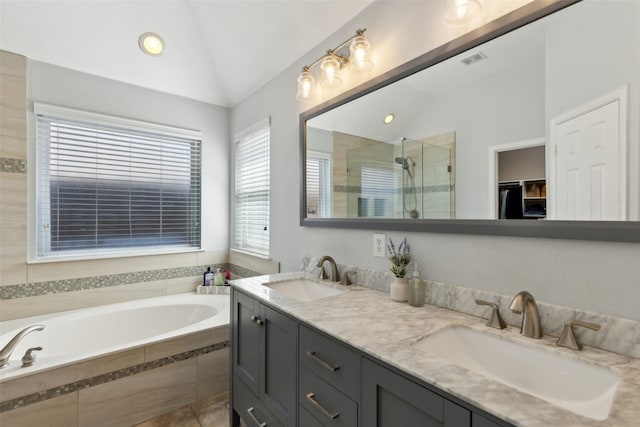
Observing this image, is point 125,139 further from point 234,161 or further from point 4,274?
point 4,274

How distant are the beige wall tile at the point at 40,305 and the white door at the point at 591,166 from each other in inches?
125

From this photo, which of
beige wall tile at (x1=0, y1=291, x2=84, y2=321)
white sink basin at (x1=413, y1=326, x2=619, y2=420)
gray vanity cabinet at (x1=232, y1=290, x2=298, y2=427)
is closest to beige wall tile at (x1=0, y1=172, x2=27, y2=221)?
beige wall tile at (x1=0, y1=291, x2=84, y2=321)

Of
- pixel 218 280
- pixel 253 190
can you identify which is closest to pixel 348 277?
pixel 253 190

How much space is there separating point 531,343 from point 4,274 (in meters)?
3.17

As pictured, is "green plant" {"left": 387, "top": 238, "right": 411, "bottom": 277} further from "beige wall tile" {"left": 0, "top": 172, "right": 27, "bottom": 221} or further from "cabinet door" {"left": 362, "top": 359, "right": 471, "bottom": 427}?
"beige wall tile" {"left": 0, "top": 172, "right": 27, "bottom": 221}

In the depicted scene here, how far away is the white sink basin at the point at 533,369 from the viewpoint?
74cm

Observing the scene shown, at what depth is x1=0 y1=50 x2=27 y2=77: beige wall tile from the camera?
83.5 inches

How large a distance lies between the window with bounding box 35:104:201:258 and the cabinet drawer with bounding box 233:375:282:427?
66.4 inches

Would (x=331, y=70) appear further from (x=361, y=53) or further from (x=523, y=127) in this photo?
(x=523, y=127)

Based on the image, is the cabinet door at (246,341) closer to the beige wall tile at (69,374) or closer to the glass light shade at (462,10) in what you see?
the beige wall tile at (69,374)

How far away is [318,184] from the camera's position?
2000 mm

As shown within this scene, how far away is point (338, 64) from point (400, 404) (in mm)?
1671

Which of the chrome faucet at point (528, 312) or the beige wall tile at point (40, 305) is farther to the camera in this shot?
the beige wall tile at point (40, 305)

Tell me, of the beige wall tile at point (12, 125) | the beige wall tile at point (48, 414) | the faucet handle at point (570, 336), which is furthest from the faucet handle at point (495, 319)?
the beige wall tile at point (12, 125)
